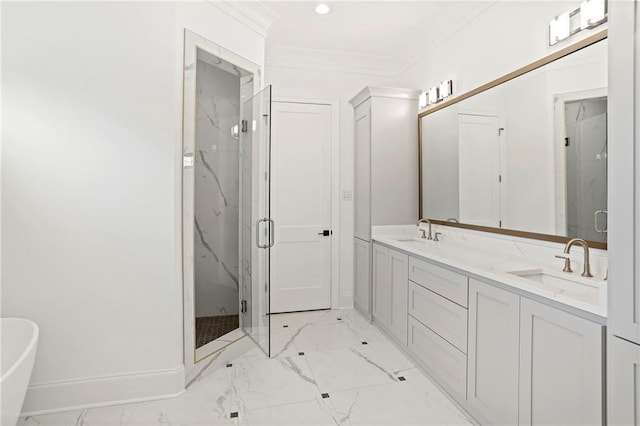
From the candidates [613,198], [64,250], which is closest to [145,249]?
[64,250]

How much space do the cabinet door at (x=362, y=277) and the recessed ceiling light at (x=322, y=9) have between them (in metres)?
2.08

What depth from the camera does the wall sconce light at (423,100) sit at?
3.25 m

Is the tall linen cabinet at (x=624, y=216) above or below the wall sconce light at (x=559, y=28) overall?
below

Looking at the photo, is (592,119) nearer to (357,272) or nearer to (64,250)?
(357,272)

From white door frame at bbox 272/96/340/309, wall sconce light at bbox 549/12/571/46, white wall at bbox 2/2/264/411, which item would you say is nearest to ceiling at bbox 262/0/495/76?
white door frame at bbox 272/96/340/309

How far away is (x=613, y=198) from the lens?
1.18m

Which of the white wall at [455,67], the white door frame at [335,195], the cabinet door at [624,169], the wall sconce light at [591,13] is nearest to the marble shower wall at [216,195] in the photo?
the white wall at [455,67]

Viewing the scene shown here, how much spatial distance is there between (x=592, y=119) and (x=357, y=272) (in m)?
2.46

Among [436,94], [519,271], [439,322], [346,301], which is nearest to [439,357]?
[439,322]

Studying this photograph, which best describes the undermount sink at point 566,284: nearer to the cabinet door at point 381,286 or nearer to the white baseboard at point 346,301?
the cabinet door at point 381,286

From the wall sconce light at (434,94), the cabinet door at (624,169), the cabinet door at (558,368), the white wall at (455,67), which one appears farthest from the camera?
the wall sconce light at (434,94)

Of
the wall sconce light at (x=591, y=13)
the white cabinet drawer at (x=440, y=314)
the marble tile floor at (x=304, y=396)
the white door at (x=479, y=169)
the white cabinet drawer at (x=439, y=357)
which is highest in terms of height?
the wall sconce light at (x=591, y=13)

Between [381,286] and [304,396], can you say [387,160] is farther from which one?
[304,396]

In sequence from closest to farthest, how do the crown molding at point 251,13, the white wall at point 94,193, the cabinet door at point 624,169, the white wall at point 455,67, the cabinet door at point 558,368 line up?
the cabinet door at point 624,169 → the cabinet door at point 558,368 → the white wall at point 94,193 → the white wall at point 455,67 → the crown molding at point 251,13
